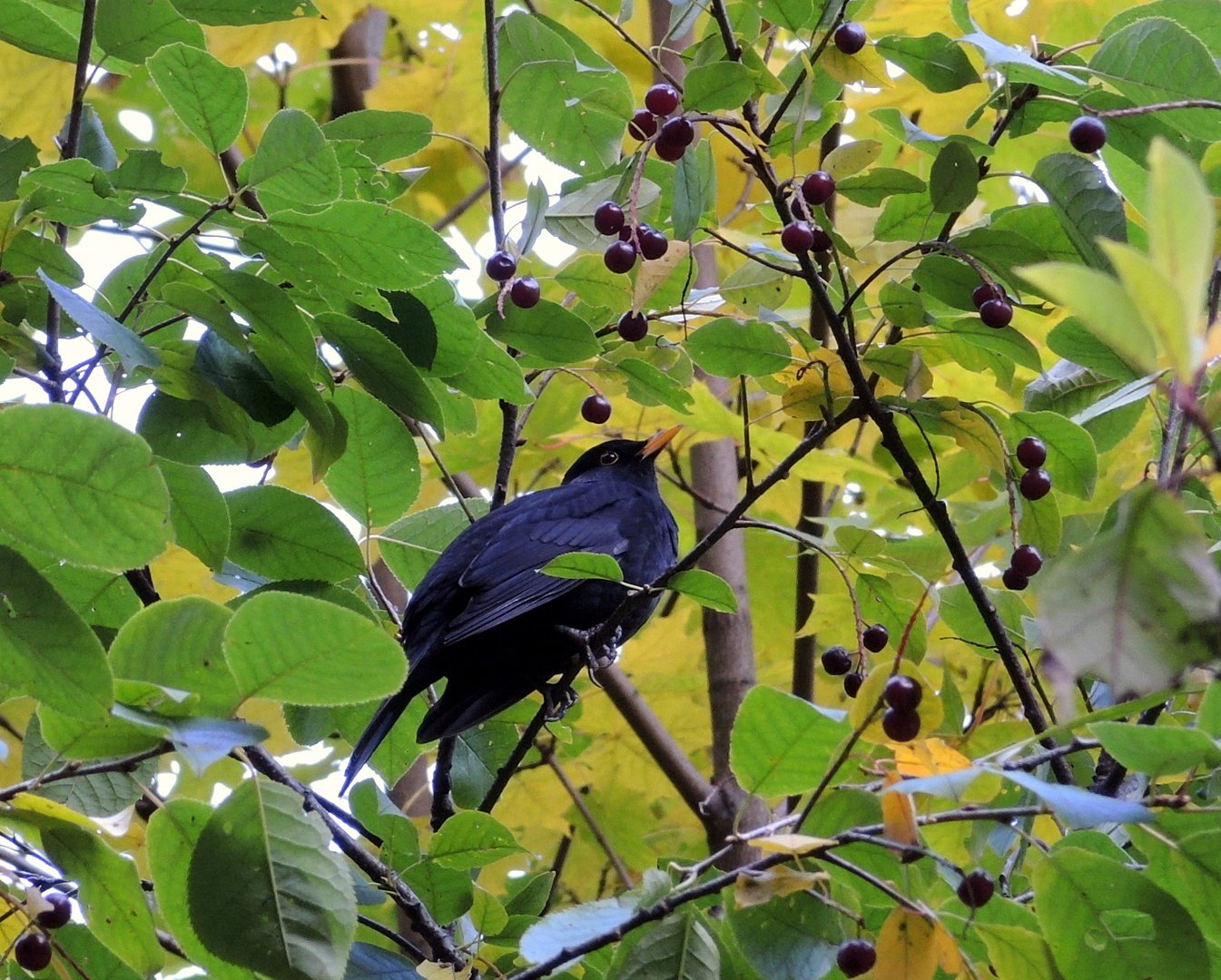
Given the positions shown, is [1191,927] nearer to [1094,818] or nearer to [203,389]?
[1094,818]

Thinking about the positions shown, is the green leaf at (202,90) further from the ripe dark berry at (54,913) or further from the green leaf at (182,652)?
the ripe dark berry at (54,913)

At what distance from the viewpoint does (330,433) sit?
6.25 feet

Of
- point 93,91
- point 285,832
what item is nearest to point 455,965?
point 285,832

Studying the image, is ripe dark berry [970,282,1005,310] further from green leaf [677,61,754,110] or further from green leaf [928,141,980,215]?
green leaf [677,61,754,110]

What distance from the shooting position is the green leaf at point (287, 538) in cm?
196

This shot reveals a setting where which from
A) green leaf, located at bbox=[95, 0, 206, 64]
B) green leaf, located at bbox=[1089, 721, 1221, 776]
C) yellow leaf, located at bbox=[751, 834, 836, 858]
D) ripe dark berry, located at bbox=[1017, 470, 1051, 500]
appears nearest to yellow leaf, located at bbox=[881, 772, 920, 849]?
yellow leaf, located at bbox=[751, 834, 836, 858]

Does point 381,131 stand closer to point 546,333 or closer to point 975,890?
point 546,333

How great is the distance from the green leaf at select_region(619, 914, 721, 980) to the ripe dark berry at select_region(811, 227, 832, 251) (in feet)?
2.93

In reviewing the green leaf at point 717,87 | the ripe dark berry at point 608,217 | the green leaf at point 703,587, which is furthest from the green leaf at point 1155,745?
the ripe dark berry at point 608,217

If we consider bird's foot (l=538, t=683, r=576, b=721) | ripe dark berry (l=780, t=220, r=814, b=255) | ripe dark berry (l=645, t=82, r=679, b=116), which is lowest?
bird's foot (l=538, t=683, r=576, b=721)

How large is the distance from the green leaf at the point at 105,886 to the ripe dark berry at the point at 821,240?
1.15 metres

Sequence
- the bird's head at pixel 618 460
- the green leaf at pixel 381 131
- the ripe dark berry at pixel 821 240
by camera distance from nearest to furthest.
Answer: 1. the ripe dark berry at pixel 821 240
2. the green leaf at pixel 381 131
3. the bird's head at pixel 618 460

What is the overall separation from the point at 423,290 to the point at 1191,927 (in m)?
1.31

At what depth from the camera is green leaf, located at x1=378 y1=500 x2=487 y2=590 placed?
100 inches
